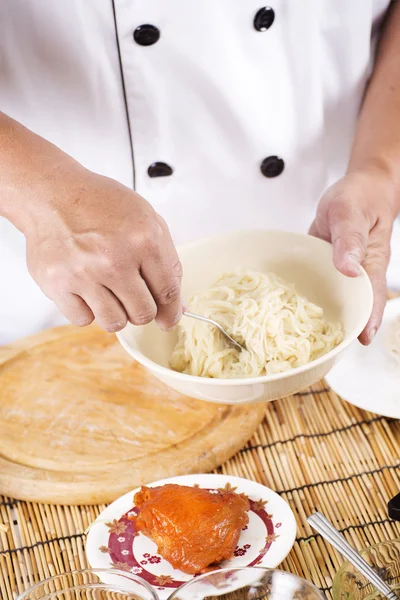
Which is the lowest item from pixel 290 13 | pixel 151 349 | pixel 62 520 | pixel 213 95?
pixel 62 520

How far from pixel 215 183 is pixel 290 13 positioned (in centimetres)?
52

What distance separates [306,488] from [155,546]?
15.4 inches

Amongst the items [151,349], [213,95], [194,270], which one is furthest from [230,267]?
[213,95]

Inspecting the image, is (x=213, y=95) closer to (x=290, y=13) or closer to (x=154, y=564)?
(x=290, y=13)

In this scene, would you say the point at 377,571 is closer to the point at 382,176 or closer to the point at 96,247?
the point at 96,247

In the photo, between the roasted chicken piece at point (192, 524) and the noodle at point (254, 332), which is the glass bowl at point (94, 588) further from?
the noodle at point (254, 332)

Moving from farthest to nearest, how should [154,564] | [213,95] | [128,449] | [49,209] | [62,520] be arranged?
[213,95] < [128,449] < [62,520] < [154,564] < [49,209]

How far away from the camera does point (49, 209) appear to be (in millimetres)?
1296

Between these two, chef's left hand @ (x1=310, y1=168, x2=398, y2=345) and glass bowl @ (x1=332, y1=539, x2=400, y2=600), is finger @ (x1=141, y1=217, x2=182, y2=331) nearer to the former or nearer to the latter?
chef's left hand @ (x1=310, y1=168, x2=398, y2=345)

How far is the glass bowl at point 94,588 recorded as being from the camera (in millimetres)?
1160

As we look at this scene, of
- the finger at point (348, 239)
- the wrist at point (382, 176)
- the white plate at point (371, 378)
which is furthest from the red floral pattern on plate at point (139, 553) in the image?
the wrist at point (382, 176)

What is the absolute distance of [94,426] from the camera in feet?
6.00

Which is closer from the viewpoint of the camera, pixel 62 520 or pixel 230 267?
pixel 62 520

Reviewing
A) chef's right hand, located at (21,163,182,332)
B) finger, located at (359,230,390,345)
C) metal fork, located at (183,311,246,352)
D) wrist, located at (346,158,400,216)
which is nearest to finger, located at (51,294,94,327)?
chef's right hand, located at (21,163,182,332)
